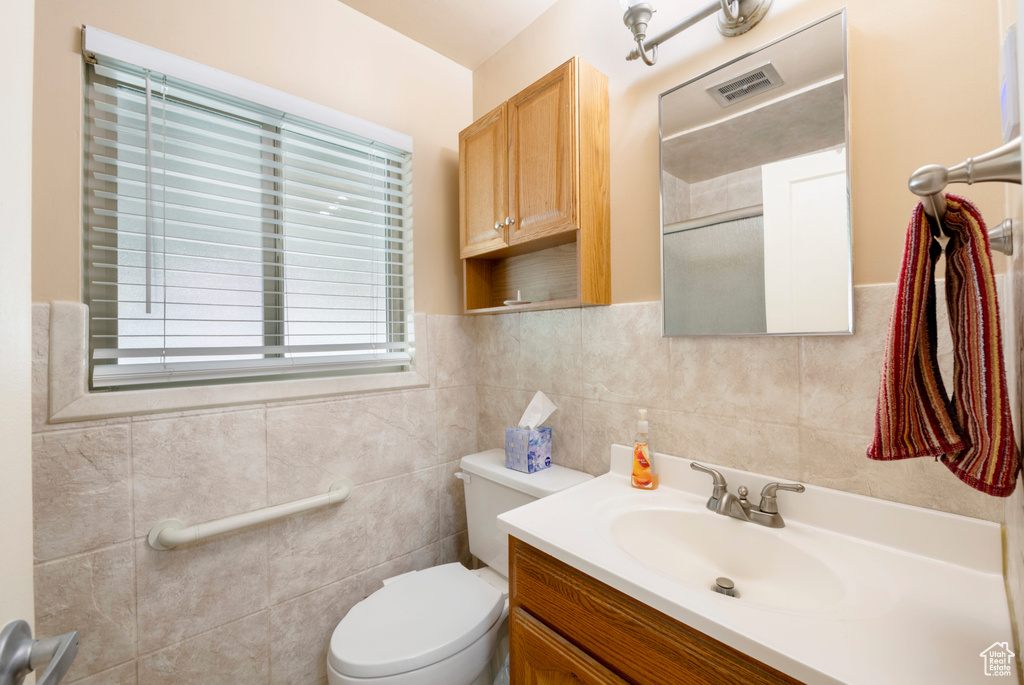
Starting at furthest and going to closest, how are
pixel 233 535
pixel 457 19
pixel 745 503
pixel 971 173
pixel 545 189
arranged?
1. pixel 457 19
2. pixel 545 189
3. pixel 233 535
4. pixel 745 503
5. pixel 971 173

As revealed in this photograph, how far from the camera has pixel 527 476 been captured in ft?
4.45

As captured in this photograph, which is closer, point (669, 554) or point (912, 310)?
point (912, 310)

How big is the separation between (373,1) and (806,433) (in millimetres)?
1860

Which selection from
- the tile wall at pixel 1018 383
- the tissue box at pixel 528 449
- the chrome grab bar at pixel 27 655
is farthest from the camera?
the tissue box at pixel 528 449

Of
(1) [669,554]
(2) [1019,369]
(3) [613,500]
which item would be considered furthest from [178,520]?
(2) [1019,369]

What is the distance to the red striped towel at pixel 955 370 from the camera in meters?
0.44

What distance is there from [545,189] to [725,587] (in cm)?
113

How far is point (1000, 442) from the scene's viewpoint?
43 centimetres

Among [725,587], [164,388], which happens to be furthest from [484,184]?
[725,587]

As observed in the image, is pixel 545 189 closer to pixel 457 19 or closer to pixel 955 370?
pixel 457 19

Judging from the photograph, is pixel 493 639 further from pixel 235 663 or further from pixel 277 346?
pixel 277 346

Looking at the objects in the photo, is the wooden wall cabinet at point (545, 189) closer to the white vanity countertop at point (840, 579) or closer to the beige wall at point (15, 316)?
the white vanity countertop at point (840, 579)

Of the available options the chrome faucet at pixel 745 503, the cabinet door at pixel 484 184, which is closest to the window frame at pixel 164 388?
the cabinet door at pixel 484 184

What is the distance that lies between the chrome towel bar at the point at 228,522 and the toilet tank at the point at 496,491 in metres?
0.43
